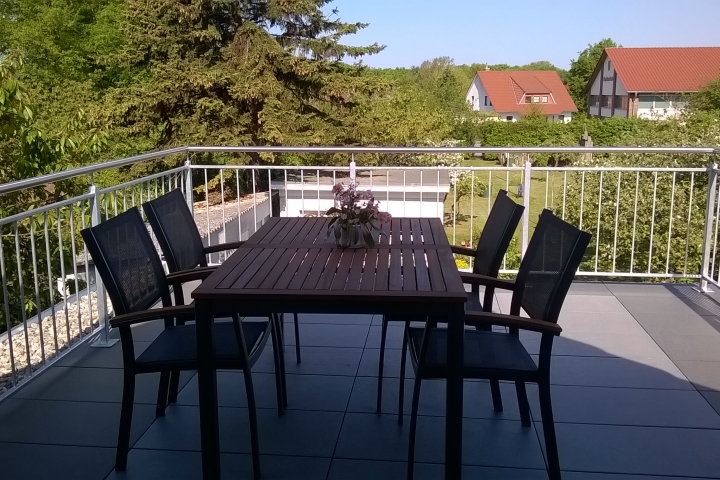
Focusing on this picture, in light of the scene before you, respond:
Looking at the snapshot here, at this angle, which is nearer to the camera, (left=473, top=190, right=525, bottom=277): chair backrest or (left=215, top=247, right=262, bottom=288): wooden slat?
(left=215, top=247, right=262, bottom=288): wooden slat

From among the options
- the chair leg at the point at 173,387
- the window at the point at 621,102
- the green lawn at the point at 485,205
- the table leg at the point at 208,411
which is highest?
the window at the point at 621,102

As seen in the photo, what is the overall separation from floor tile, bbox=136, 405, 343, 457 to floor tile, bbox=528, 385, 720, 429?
37.0 inches

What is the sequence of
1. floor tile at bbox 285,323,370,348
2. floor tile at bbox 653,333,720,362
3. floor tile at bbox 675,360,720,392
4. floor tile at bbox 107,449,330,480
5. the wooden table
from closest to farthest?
the wooden table → floor tile at bbox 107,449,330,480 → floor tile at bbox 675,360,720,392 → floor tile at bbox 653,333,720,362 → floor tile at bbox 285,323,370,348

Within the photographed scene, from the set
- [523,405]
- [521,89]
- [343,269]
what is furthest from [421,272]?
[521,89]

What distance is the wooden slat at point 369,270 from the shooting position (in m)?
2.29

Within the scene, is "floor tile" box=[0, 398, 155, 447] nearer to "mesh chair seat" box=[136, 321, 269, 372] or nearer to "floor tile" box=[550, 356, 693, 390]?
"mesh chair seat" box=[136, 321, 269, 372]

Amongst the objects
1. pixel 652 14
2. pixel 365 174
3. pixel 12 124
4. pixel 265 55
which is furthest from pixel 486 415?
pixel 652 14

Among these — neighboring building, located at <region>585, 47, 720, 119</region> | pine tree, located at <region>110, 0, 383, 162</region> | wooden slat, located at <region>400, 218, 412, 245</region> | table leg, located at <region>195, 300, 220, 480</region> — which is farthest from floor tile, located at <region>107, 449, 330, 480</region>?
neighboring building, located at <region>585, 47, 720, 119</region>

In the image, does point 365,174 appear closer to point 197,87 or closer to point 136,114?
point 197,87

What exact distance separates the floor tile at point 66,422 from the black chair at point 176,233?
0.58 m

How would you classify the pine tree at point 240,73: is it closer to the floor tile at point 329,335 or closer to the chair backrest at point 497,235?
the floor tile at point 329,335

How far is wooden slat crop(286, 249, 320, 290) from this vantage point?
2318 mm

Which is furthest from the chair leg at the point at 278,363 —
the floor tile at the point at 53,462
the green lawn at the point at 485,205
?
the green lawn at the point at 485,205

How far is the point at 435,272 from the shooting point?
246cm
